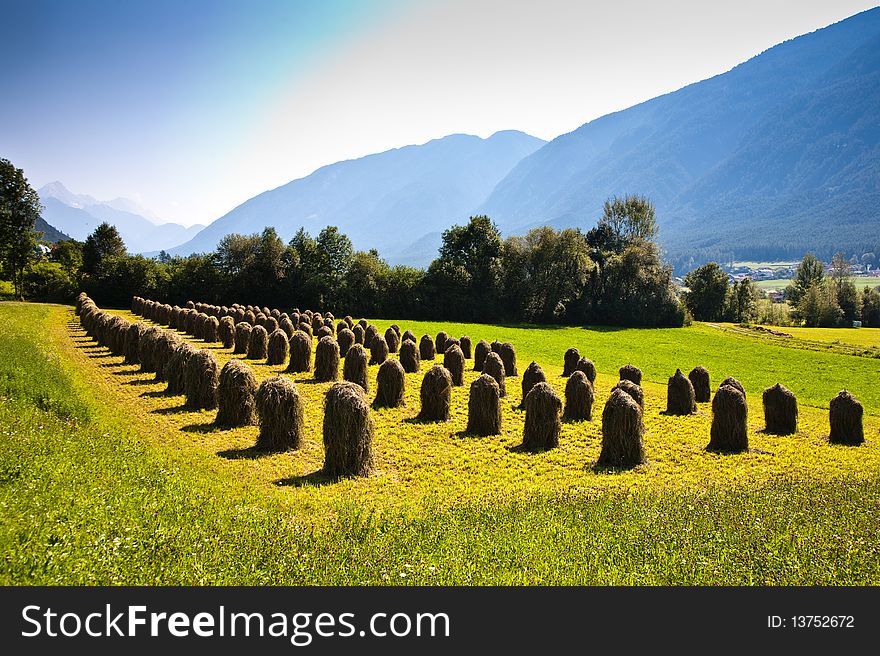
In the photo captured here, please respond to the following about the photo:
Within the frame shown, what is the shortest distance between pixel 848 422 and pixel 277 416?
19.8 m

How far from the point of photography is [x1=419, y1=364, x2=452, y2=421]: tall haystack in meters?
18.5

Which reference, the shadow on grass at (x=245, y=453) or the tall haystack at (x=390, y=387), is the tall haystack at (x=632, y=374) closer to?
the tall haystack at (x=390, y=387)

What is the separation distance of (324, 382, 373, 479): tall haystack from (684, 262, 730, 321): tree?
78495 mm

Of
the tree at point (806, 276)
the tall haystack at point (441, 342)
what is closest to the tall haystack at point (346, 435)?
the tall haystack at point (441, 342)

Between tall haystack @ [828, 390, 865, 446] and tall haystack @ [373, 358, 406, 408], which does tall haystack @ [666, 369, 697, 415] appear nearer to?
tall haystack @ [828, 390, 865, 446]

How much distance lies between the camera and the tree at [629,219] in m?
80.4

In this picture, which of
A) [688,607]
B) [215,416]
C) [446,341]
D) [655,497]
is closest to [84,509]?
[688,607]

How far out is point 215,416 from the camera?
17.2m

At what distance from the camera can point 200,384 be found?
18.0 metres

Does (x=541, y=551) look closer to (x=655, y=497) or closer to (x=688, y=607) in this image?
(x=688, y=607)

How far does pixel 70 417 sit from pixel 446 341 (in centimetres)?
2326

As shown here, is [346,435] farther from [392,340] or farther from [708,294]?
[708,294]

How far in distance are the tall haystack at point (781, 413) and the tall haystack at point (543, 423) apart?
9.63 metres

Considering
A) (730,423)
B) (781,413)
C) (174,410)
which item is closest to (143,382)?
(174,410)
